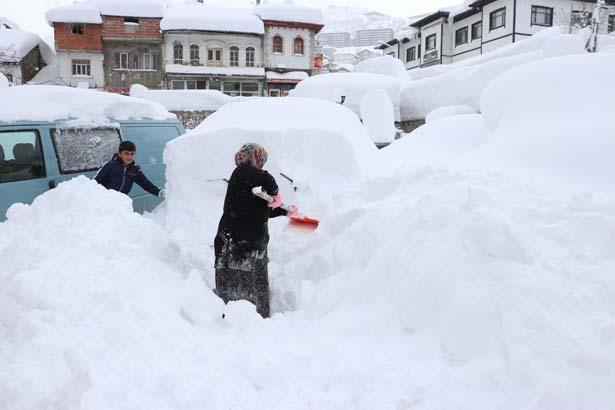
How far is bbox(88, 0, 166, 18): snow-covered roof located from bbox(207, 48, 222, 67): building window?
434 cm

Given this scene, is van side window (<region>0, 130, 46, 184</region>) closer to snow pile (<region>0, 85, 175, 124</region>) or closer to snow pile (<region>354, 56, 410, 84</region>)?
snow pile (<region>0, 85, 175, 124</region>)

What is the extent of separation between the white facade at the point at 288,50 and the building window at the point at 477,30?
1157 cm

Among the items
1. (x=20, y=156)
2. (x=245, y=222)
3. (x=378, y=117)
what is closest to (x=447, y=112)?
(x=378, y=117)

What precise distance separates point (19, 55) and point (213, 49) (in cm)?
1368

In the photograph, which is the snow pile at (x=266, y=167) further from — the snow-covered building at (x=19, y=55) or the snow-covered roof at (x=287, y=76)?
the snow-covered building at (x=19, y=55)

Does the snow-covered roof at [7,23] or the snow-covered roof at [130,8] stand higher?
the snow-covered roof at [7,23]

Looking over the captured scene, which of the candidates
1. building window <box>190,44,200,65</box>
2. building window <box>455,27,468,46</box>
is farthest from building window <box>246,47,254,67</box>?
building window <box>455,27,468,46</box>

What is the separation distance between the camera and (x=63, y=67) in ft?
114

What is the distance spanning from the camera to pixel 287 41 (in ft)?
118

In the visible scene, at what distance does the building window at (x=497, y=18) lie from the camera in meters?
30.4

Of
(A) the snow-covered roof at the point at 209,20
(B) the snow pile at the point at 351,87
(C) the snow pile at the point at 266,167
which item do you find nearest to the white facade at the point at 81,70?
(A) the snow-covered roof at the point at 209,20

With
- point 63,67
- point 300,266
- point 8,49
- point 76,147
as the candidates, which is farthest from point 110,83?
point 300,266

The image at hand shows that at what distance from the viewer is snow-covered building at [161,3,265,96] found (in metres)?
34.1

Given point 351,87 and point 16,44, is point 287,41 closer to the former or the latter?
point 351,87
